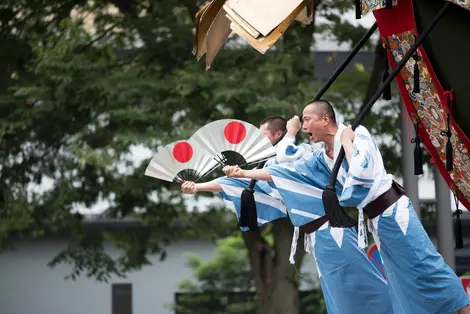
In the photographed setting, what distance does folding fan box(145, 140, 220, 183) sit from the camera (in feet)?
16.7

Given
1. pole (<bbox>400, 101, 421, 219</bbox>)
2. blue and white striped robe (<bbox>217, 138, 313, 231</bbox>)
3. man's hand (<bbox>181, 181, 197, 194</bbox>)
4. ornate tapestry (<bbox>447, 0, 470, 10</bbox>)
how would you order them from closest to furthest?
ornate tapestry (<bbox>447, 0, 470, 10</bbox>) → man's hand (<bbox>181, 181, 197, 194</bbox>) → blue and white striped robe (<bbox>217, 138, 313, 231</bbox>) → pole (<bbox>400, 101, 421, 219</bbox>)

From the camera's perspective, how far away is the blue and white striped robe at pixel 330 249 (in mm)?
4727

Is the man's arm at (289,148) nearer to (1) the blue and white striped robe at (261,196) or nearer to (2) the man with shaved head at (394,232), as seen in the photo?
(1) the blue and white striped robe at (261,196)

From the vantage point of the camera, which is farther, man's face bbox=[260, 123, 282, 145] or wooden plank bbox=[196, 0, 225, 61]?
man's face bbox=[260, 123, 282, 145]

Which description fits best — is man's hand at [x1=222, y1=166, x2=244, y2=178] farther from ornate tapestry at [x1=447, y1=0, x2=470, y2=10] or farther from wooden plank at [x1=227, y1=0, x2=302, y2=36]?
ornate tapestry at [x1=447, y1=0, x2=470, y2=10]

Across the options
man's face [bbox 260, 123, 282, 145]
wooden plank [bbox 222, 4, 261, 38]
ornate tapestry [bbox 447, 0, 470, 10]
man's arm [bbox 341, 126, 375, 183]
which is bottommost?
man's arm [bbox 341, 126, 375, 183]

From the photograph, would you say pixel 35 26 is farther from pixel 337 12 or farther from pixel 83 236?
pixel 337 12

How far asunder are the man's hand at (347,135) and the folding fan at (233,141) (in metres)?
0.66

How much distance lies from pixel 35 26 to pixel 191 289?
6530 mm

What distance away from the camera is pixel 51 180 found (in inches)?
436

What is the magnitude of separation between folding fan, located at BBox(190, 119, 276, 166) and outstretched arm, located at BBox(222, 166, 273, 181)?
206 mm

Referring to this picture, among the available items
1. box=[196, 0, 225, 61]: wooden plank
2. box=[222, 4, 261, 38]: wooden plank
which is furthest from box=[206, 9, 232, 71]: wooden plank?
box=[222, 4, 261, 38]: wooden plank

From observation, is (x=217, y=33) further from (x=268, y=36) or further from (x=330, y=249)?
(x=330, y=249)

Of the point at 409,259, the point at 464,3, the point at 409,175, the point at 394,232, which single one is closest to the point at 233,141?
the point at 394,232
